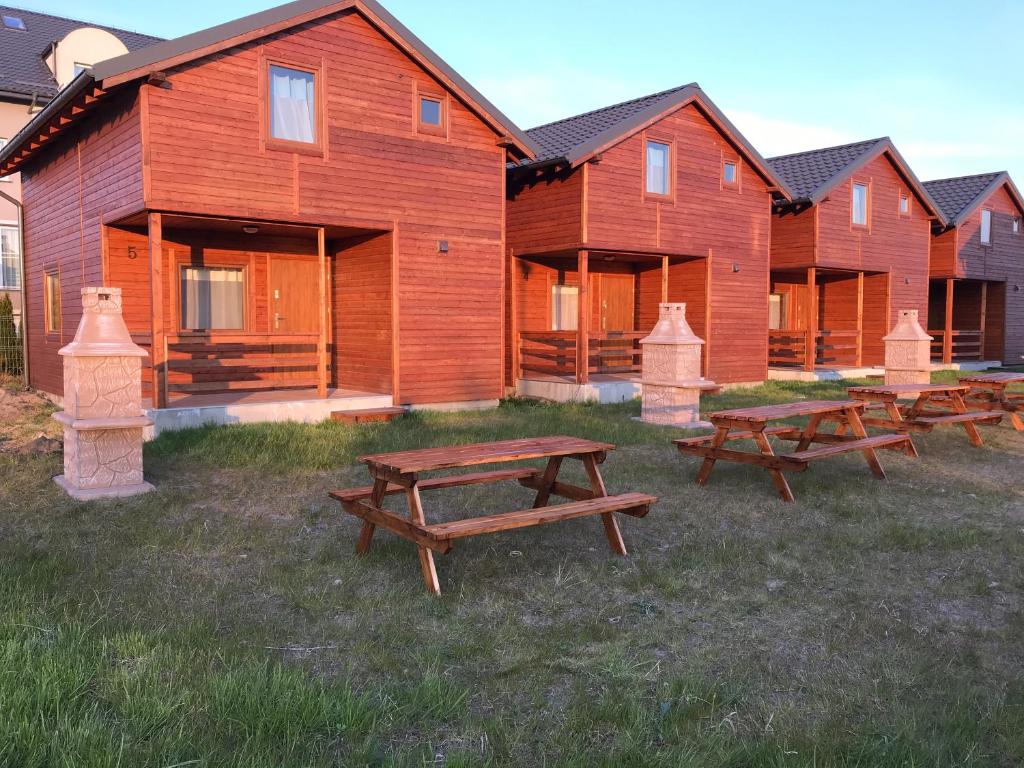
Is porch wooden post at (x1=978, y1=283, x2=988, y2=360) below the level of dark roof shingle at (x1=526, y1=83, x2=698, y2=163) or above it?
below

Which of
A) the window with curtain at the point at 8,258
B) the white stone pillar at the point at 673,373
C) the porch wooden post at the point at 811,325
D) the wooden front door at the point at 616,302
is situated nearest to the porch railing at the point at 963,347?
the porch wooden post at the point at 811,325

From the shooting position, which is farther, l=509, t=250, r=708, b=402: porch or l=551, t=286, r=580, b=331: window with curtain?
l=551, t=286, r=580, b=331: window with curtain

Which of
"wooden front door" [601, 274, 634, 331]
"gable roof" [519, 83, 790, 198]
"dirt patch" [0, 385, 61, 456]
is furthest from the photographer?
"wooden front door" [601, 274, 634, 331]

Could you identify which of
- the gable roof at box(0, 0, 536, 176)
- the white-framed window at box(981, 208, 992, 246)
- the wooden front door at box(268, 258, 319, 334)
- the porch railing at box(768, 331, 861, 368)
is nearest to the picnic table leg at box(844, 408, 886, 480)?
the gable roof at box(0, 0, 536, 176)

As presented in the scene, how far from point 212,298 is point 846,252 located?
14779 mm

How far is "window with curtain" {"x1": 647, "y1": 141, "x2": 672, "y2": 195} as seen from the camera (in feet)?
52.0

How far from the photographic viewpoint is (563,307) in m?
18.1

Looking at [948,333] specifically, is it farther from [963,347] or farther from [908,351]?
[908,351]

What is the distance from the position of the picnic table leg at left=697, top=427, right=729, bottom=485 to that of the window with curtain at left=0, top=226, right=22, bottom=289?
20.2m

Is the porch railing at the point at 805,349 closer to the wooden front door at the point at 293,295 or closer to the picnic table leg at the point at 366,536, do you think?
the wooden front door at the point at 293,295

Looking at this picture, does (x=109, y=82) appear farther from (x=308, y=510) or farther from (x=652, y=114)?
(x=652, y=114)

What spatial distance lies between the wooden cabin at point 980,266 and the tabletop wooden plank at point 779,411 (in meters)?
18.5

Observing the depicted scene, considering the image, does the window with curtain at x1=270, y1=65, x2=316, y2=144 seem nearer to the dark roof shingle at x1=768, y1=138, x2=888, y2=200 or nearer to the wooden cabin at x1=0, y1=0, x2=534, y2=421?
the wooden cabin at x1=0, y1=0, x2=534, y2=421

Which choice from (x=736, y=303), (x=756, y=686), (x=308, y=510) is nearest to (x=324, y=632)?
(x=756, y=686)
